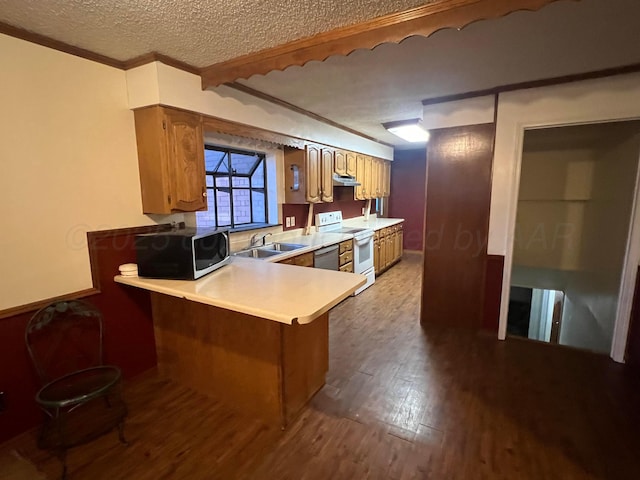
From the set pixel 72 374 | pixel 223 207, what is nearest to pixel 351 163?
pixel 223 207

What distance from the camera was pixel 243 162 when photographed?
3.71 metres

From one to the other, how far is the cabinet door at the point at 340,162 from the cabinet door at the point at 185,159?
2.28m

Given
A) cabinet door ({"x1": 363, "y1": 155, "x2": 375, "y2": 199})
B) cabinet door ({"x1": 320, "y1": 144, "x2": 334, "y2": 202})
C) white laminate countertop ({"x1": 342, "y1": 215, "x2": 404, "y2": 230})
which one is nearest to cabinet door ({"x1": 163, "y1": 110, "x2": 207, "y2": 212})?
cabinet door ({"x1": 320, "y1": 144, "x2": 334, "y2": 202})

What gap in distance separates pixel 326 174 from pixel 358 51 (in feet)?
7.08

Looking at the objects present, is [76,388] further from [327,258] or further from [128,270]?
[327,258]

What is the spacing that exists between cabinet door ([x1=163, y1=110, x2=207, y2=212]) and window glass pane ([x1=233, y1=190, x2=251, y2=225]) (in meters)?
1.15

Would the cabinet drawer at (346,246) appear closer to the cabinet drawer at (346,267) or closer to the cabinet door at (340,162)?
the cabinet drawer at (346,267)

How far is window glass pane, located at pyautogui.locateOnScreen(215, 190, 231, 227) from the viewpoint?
346 cm

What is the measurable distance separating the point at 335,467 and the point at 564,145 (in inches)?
172

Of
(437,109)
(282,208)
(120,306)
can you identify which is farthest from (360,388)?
(437,109)

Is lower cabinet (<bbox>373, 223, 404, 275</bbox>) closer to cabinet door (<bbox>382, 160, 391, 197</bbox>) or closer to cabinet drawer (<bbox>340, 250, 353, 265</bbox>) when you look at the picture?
cabinet door (<bbox>382, 160, 391, 197</bbox>)

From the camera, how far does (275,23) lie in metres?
1.73

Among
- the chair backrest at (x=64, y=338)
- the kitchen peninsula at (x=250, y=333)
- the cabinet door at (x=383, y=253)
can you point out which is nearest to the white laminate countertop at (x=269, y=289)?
the kitchen peninsula at (x=250, y=333)

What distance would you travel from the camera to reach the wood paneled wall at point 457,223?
3.06 m
